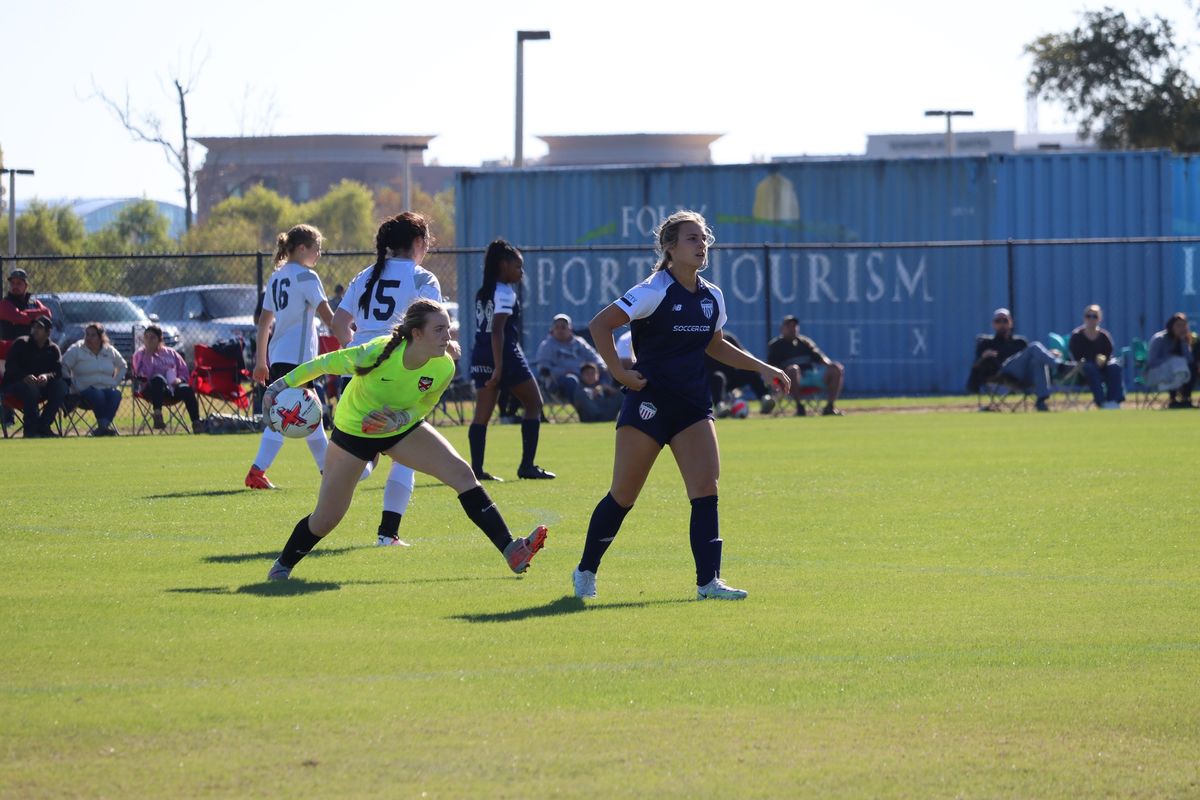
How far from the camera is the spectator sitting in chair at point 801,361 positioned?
84.2 feet

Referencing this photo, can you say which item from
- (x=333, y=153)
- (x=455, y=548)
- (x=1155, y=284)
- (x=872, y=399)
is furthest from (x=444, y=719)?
(x=333, y=153)

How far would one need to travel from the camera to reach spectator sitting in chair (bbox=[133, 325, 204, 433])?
76.4 ft

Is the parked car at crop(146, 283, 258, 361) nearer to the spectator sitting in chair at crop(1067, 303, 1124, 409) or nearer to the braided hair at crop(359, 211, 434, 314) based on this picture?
the spectator sitting in chair at crop(1067, 303, 1124, 409)

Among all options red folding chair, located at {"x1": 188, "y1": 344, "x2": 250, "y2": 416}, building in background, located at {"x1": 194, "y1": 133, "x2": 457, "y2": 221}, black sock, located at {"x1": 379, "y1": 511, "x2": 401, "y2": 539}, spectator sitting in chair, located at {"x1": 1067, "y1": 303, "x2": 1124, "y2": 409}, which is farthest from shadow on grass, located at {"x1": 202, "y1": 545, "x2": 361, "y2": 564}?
building in background, located at {"x1": 194, "y1": 133, "x2": 457, "y2": 221}

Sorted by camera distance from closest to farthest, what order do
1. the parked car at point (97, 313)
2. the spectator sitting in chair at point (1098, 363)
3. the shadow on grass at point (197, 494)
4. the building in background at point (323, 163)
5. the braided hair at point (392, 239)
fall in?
the braided hair at point (392, 239), the shadow on grass at point (197, 494), the spectator sitting in chair at point (1098, 363), the parked car at point (97, 313), the building in background at point (323, 163)

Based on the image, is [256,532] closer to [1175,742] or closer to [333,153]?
[1175,742]

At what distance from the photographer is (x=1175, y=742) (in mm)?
5773

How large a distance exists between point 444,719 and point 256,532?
5.53 meters

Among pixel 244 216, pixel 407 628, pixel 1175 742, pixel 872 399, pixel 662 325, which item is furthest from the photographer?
pixel 244 216

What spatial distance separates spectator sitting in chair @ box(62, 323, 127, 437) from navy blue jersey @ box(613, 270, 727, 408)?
1542 centimetres

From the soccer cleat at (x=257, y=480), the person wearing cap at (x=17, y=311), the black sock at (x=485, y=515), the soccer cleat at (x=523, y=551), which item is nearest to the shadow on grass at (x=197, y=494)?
the soccer cleat at (x=257, y=480)

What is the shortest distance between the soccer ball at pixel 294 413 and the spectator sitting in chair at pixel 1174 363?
1787 centimetres

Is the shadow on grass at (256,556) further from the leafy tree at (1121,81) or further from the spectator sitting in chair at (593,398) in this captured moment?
the leafy tree at (1121,81)

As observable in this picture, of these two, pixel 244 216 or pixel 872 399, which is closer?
pixel 872 399
